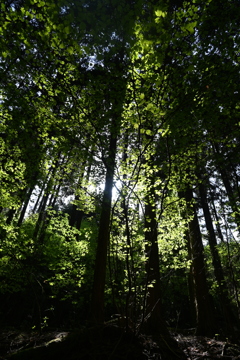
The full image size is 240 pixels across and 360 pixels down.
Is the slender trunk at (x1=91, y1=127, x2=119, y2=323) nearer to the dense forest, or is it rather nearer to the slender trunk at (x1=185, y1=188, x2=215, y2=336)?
the dense forest

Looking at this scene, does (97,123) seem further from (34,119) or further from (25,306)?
(25,306)

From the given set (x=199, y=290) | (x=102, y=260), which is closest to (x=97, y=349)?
(x=102, y=260)

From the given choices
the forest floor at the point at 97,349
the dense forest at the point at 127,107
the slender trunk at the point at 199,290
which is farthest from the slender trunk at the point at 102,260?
the slender trunk at the point at 199,290

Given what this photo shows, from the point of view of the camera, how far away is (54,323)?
1188 centimetres

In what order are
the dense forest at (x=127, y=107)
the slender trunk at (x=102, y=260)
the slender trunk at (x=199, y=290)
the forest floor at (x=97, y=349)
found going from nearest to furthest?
the forest floor at (x=97, y=349) < the dense forest at (x=127, y=107) < the slender trunk at (x=102, y=260) < the slender trunk at (x=199, y=290)

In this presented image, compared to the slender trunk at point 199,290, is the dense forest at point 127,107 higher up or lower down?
higher up

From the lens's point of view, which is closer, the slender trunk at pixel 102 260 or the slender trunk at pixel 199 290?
the slender trunk at pixel 102 260

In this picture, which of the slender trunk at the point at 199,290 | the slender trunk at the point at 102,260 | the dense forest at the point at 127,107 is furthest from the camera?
the slender trunk at the point at 199,290

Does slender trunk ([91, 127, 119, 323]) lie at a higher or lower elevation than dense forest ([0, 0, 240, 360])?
lower

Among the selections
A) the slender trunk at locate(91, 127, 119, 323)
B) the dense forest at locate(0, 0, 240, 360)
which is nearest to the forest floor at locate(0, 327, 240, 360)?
the dense forest at locate(0, 0, 240, 360)

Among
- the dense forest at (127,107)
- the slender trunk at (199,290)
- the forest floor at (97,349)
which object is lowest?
the forest floor at (97,349)

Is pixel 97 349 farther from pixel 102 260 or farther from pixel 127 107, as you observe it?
pixel 127 107

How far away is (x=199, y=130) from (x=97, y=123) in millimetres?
2852

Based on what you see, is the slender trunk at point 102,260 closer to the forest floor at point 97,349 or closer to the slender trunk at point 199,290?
the forest floor at point 97,349
